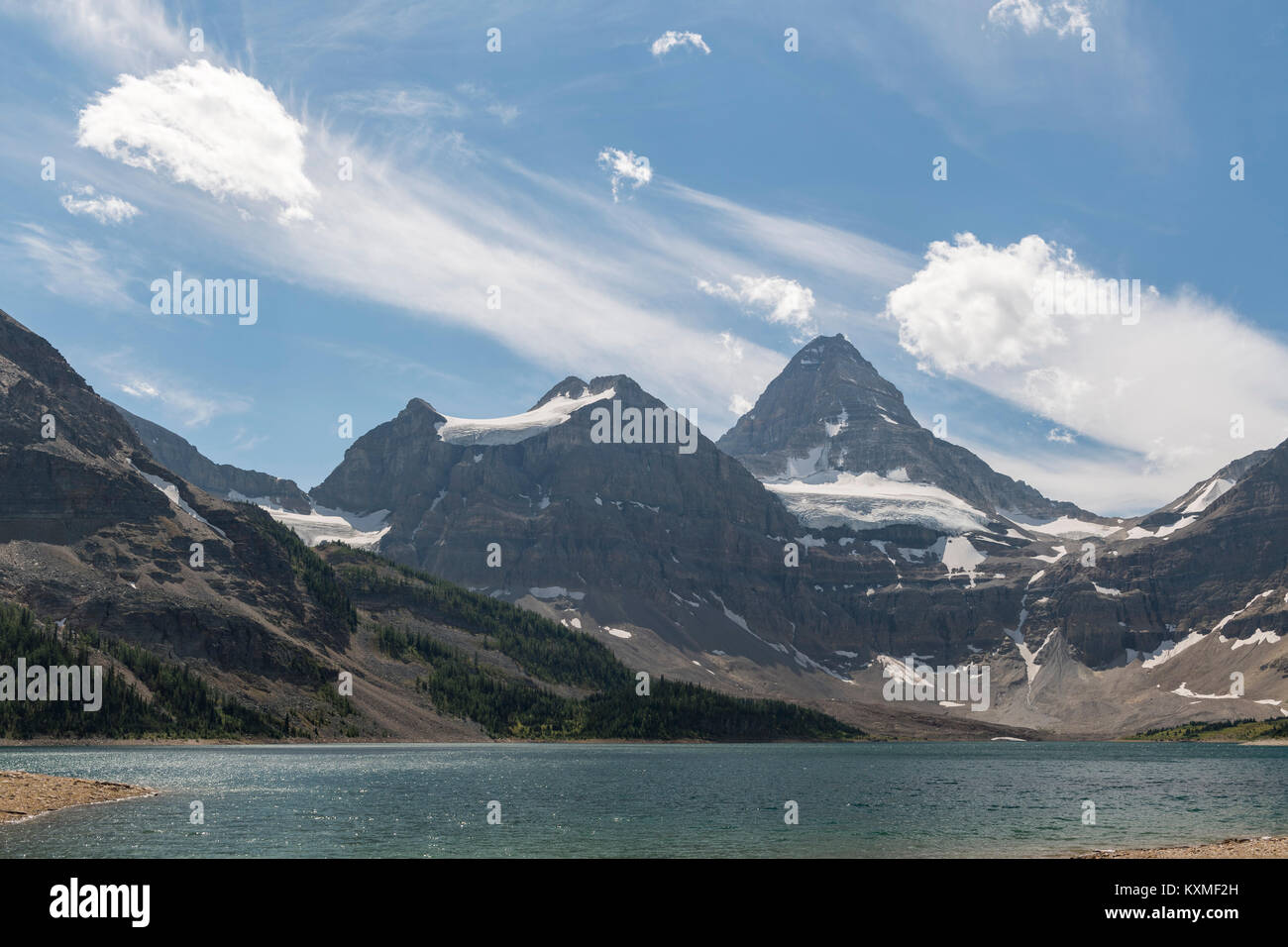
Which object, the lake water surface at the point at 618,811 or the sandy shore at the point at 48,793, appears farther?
the sandy shore at the point at 48,793

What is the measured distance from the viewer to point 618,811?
92.9m

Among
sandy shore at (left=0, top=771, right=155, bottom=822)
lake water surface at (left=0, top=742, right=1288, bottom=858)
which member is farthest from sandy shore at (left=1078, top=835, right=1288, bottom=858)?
sandy shore at (left=0, top=771, right=155, bottom=822)

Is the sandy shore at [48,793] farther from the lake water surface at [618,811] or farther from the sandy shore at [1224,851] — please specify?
the sandy shore at [1224,851]

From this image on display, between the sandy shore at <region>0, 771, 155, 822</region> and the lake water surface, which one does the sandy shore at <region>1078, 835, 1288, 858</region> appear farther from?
the sandy shore at <region>0, 771, 155, 822</region>

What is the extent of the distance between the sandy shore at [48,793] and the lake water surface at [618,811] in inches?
88.9

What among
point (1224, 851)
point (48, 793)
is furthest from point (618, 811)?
point (1224, 851)

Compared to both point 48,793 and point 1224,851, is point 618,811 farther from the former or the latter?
point 1224,851

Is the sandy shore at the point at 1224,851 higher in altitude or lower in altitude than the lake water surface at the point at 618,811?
higher

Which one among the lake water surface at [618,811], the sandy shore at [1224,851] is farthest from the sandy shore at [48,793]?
the sandy shore at [1224,851]

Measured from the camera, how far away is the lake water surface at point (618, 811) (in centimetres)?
6556
